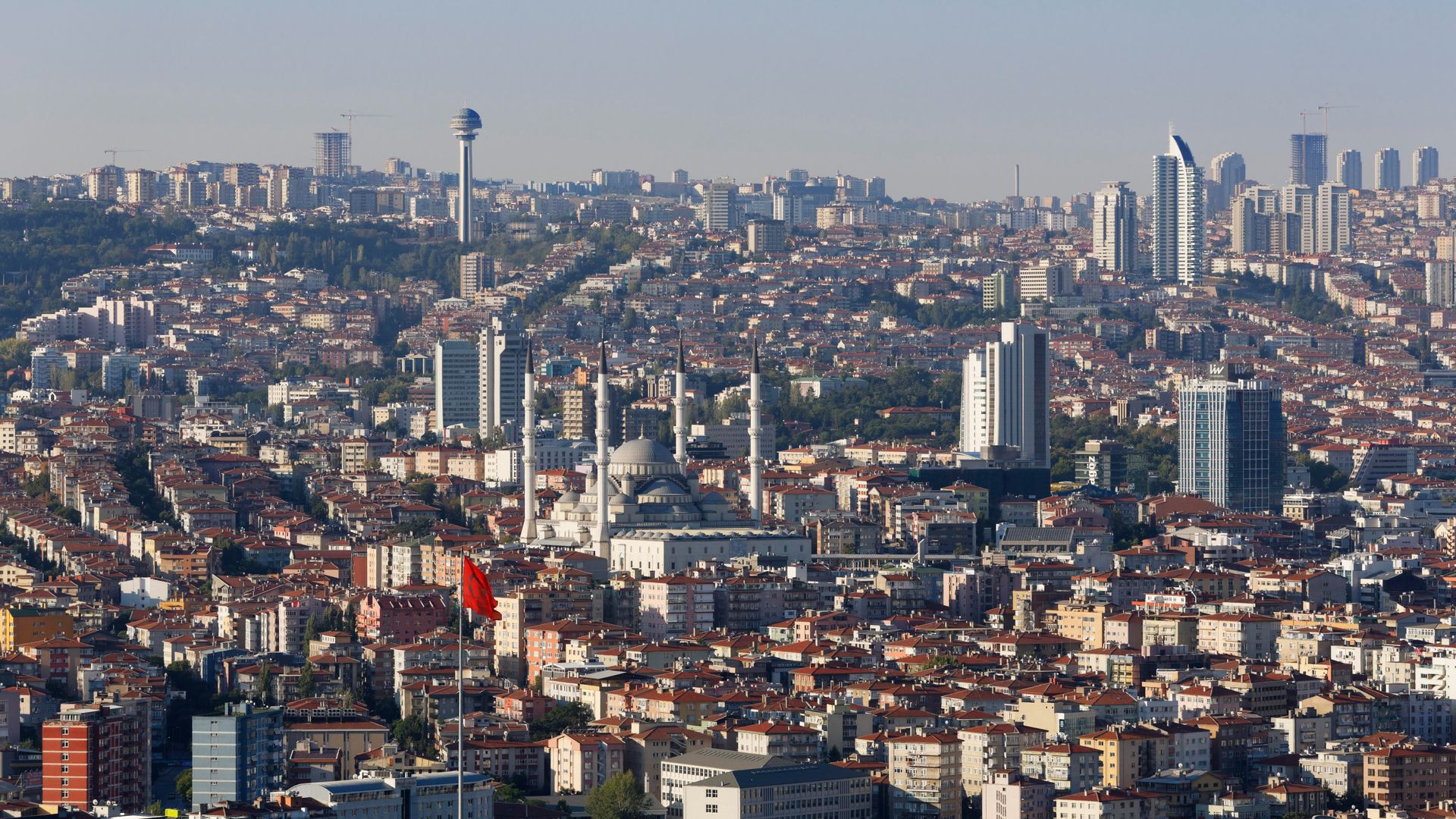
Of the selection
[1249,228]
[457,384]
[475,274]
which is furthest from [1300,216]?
[457,384]

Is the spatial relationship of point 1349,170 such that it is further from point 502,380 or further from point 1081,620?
point 1081,620

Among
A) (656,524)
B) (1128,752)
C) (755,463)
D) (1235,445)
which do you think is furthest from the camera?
(1235,445)

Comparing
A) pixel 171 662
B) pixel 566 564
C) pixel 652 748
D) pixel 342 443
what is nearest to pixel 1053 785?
pixel 652 748

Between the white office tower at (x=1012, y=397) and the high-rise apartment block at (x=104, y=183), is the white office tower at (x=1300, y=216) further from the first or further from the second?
the white office tower at (x=1012, y=397)

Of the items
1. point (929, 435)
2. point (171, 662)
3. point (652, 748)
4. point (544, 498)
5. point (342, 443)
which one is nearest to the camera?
point (652, 748)

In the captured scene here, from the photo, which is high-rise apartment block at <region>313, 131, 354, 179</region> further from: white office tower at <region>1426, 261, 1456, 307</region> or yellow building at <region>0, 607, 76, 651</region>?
yellow building at <region>0, 607, 76, 651</region>

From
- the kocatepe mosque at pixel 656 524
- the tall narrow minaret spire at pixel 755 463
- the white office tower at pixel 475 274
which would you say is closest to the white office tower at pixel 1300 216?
the white office tower at pixel 475 274

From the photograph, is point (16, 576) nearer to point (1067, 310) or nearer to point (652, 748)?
point (652, 748)
